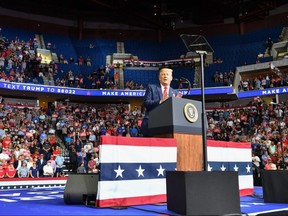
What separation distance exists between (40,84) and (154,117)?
66.2 ft

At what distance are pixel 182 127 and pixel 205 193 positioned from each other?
56.4 inches

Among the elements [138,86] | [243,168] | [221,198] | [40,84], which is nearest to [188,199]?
[221,198]

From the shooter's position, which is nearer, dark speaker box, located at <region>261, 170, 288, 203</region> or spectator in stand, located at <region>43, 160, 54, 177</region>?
dark speaker box, located at <region>261, 170, 288, 203</region>

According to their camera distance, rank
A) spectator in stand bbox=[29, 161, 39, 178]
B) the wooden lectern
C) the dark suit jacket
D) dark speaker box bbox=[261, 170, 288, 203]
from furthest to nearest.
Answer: spectator in stand bbox=[29, 161, 39, 178] → dark speaker box bbox=[261, 170, 288, 203] → the dark suit jacket → the wooden lectern

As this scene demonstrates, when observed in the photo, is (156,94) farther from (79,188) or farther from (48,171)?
(48,171)

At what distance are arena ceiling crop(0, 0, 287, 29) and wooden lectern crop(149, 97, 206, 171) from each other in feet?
78.0

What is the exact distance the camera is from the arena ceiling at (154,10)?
29.1 meters

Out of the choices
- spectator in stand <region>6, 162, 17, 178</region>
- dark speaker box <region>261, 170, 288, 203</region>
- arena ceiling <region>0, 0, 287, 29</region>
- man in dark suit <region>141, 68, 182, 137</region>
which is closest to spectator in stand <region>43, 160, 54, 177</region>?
spectator in stand <region>6, 162, 17, 178</region>

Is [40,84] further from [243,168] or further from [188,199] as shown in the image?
[188,199]

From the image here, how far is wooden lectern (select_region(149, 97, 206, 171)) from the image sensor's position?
5238 mm

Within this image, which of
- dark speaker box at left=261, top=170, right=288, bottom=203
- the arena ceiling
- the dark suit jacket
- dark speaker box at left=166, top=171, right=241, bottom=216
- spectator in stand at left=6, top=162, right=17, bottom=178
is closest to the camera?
dark speaker box at left=166, top=171, right=241, bottom=216

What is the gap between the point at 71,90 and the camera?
83.1 feet

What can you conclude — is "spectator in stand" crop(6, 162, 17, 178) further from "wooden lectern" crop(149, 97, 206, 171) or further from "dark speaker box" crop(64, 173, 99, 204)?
"wooden lectern" crop(149, 97, 206, 171)

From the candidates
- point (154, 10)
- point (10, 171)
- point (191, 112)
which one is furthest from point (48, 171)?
point (154, 10)
